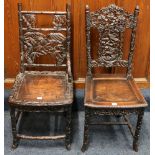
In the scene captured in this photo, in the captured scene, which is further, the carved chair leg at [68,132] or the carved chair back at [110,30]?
the carved chair back at [110,30]

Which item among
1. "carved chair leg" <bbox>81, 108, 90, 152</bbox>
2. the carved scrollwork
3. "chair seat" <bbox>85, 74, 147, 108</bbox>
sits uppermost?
the carved scrollwork

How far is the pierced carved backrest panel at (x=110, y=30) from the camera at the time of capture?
247 centimetres

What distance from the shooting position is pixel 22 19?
2510mm

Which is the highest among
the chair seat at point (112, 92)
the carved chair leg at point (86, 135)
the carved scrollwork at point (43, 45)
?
the carved scrollwork at point (43, 45)

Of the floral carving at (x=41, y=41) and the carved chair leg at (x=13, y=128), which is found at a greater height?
the floral carving at (x=41, y=41)

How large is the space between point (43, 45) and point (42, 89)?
0.39 metres

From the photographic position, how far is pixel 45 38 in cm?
256

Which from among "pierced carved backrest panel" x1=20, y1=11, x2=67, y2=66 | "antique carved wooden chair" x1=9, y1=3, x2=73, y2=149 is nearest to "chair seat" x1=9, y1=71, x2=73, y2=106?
"antique carved wooden chair" x1=9, y1=3, x2=73, y2=149

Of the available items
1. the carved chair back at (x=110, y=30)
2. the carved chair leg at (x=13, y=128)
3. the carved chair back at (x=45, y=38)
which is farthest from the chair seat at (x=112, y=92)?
the carved chair leg at (x=13, y=128)

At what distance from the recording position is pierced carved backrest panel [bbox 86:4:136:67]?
8.12ft

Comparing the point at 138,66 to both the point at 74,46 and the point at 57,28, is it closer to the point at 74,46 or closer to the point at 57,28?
the point at 74,46

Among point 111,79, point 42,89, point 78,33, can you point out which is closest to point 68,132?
point 42,89

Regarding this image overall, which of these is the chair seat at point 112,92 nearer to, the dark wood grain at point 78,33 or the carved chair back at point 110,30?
the carved chair back at point 110,30

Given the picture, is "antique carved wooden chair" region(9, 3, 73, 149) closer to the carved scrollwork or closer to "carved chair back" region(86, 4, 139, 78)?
the carved scrollwork
